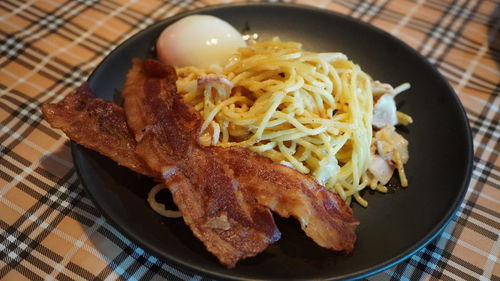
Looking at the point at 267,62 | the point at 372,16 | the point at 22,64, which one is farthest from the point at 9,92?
the point at 372,16

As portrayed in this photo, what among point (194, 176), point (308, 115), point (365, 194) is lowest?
point (365, 194)

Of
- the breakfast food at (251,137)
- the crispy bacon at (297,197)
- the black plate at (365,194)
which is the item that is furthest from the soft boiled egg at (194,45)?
the crispy bacon at (297,197)

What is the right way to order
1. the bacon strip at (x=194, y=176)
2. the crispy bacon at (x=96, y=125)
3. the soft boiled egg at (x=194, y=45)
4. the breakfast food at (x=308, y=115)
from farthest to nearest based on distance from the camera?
1. the soft boiled egg at (x=194, y=45)
2. the breakfast food at (x=308, y=115)
3. the crispy bacon at (x=96, y=125)
4. the bacon strip at (x=194, y=176)

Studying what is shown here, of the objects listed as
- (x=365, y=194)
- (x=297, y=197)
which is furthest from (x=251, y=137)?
(x=365, y=194)

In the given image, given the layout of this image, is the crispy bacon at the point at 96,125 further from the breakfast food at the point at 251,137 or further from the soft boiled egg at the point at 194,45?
the soft boiled egg at the point at 194,45

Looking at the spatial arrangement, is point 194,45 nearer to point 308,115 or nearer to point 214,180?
point 308,115

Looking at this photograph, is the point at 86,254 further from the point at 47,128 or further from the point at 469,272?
the point at 469,272

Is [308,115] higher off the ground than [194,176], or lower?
higher
